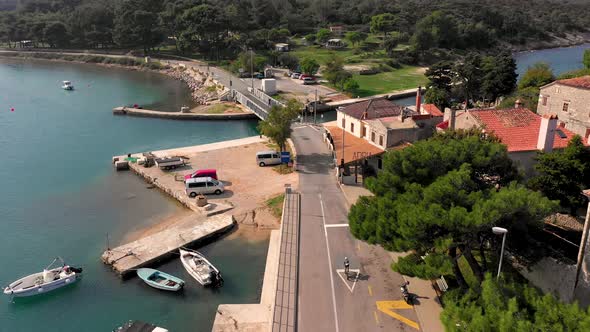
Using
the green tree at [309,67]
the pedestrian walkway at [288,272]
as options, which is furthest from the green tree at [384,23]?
the pedestrian walkway at [288,272]

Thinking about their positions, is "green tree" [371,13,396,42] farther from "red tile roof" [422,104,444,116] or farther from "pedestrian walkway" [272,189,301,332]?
"pedestrian walkway" [272,189,301,332]

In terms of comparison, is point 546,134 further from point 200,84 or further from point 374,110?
point 200,84

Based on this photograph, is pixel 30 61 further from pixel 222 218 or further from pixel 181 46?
pixel 222 218

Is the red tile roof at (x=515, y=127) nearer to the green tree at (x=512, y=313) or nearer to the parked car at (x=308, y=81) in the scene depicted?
the green tree at (x=512, y=313)

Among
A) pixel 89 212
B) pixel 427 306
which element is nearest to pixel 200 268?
pixel 427 306

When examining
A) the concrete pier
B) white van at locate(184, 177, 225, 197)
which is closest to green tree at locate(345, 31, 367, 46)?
the concrete pier

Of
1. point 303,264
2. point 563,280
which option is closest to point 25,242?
point 303,264
